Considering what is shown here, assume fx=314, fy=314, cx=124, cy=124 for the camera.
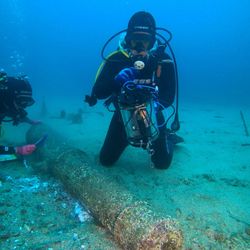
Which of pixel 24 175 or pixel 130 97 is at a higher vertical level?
pixel 130 97

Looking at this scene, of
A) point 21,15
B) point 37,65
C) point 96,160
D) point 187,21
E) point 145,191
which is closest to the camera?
point 145,191

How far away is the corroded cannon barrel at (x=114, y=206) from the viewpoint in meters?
3.27

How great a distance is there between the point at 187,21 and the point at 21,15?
62076mm

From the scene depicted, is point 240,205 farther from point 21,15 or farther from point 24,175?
point 21,15

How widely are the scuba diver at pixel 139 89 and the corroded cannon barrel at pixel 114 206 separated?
35.0 inches

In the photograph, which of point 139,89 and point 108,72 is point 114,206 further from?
point 108,72

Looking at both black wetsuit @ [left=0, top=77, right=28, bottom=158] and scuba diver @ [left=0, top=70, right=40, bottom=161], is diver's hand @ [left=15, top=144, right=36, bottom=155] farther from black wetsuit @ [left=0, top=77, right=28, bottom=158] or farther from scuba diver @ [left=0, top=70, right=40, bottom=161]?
black wetsuit @ [left=0, top=77, right=28, bottom=158]

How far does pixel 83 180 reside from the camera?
4656mm

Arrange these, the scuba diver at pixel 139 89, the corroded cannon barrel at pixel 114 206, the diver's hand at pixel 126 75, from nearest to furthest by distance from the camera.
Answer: the corroded cannon barrel at pixel 114 206, the scuba diver at pixel 139 89, the diver's hand at pixel 126 75

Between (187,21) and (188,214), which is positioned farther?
(187,21)

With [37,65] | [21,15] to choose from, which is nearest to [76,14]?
[21,15]

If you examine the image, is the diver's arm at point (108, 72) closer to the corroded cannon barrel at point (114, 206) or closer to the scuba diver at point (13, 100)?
the corroded cannon barrel at point (114, 206)

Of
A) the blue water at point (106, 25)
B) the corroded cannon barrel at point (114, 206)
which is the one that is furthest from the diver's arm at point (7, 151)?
the blue water at point (106, 25)

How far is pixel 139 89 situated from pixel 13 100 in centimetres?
267
